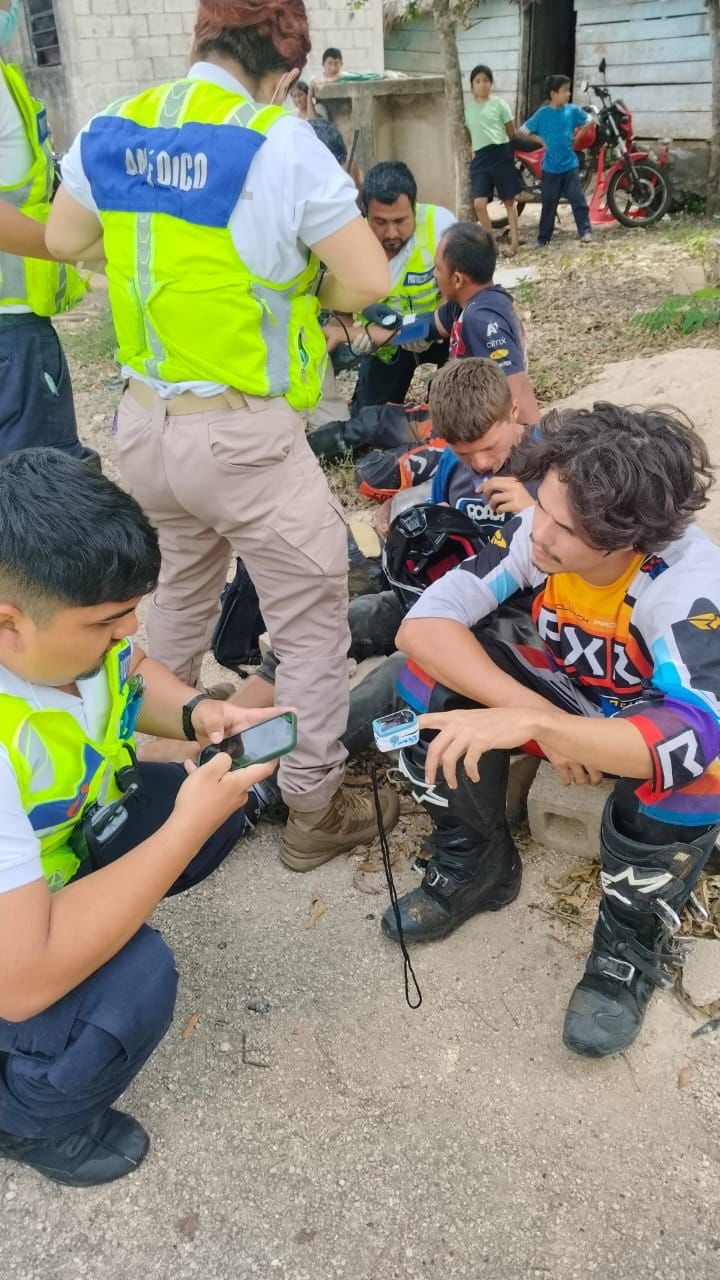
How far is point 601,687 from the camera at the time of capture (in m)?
2.16

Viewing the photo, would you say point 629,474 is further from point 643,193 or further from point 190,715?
point 643,193

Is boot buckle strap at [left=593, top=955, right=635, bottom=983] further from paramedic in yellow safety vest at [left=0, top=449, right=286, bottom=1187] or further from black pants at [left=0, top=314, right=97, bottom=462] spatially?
black pants at [left=0, top=314, right=97, bottom=462]

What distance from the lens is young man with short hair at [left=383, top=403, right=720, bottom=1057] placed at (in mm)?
1783

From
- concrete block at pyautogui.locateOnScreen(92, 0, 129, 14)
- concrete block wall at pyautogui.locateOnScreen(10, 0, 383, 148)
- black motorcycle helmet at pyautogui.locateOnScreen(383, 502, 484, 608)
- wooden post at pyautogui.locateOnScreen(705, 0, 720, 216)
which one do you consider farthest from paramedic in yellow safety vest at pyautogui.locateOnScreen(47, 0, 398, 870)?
concrete block at pyautogui.locateOnScreen(92, 0, 129, 14)

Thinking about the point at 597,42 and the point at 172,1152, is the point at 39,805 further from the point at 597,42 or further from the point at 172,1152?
the point at 597,42

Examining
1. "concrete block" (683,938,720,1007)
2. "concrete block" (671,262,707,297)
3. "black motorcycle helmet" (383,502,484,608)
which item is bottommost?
"concrete block" (683,938,720,1007)

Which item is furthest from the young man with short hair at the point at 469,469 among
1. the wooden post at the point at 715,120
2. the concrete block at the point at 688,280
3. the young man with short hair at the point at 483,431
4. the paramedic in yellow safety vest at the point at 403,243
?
the wooden post at the point at 715,120

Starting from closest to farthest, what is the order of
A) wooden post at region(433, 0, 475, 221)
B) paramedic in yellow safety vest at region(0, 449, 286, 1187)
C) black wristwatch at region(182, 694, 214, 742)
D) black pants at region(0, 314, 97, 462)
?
paramedic in yellow safety vest at region(0, 449, 286, 1187) < black wristwatch at region(182, 694, 214, 742) < black pants at region(0, 314, 97, 462) < wooden post at region(433, 0, 475, 221)

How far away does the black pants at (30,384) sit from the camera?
3.16 metres

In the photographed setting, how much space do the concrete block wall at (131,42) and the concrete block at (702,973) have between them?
38.6 ft

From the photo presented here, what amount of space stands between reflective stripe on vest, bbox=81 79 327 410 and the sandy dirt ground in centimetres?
136

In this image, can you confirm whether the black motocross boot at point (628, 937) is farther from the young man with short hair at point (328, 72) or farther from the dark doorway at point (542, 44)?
the dark doorway at point (542, 44)

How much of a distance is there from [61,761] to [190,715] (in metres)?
0.41

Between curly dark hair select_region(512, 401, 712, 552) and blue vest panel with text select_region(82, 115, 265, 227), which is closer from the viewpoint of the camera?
curly dark hair select_region(512, 401, 712, 552)
